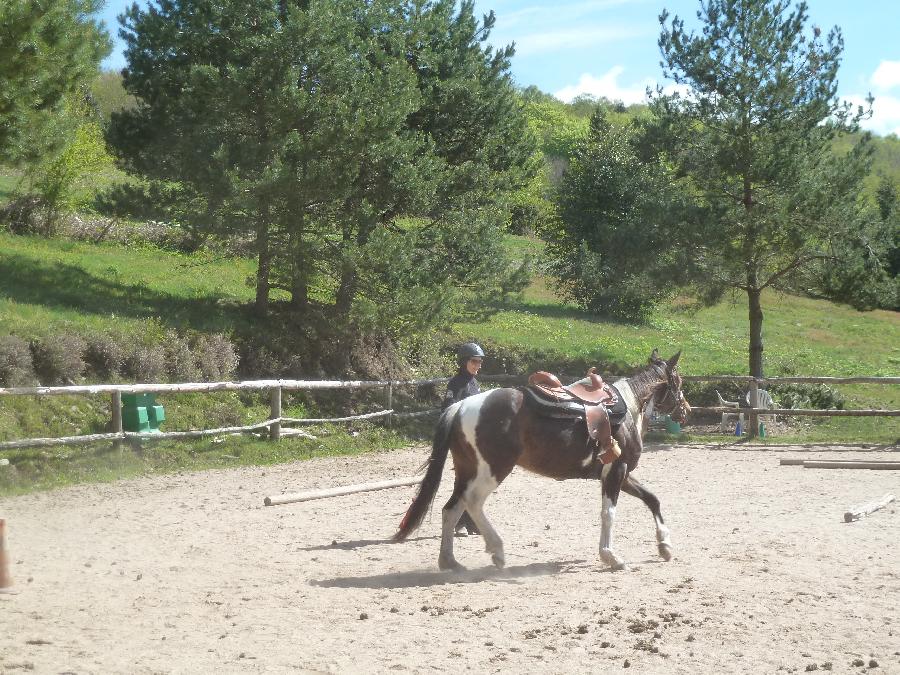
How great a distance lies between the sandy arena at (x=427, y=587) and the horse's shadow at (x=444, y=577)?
0.04 metres

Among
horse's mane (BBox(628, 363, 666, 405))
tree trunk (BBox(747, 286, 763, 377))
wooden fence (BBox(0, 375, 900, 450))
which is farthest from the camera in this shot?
tree trunk (BBox(747, 286, 763, 377))

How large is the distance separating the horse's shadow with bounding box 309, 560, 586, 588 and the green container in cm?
661

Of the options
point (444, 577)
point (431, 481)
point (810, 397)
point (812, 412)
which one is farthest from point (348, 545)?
point (810, 397)


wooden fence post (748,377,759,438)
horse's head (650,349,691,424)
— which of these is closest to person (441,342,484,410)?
horse's head (650,349,691,424)

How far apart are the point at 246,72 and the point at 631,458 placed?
1069 cm

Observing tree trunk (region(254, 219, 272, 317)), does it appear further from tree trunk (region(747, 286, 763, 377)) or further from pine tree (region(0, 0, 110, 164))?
tree trunk (region(747, 286, 763, 377))

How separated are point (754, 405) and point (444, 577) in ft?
47.7

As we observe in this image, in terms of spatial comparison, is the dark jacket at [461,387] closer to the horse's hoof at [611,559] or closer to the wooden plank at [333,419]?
the horse's hoof at [611,559]

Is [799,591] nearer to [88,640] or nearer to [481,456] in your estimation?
[481,456]

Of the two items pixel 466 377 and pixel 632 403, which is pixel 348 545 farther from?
pixel 632 403

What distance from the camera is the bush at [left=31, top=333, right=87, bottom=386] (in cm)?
1332

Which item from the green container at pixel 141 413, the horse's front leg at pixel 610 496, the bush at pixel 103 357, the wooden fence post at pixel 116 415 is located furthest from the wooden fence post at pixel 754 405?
the wooden fence post at pixel 116 415

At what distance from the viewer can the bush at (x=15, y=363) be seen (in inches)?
499

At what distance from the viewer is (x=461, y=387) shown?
349 inches
